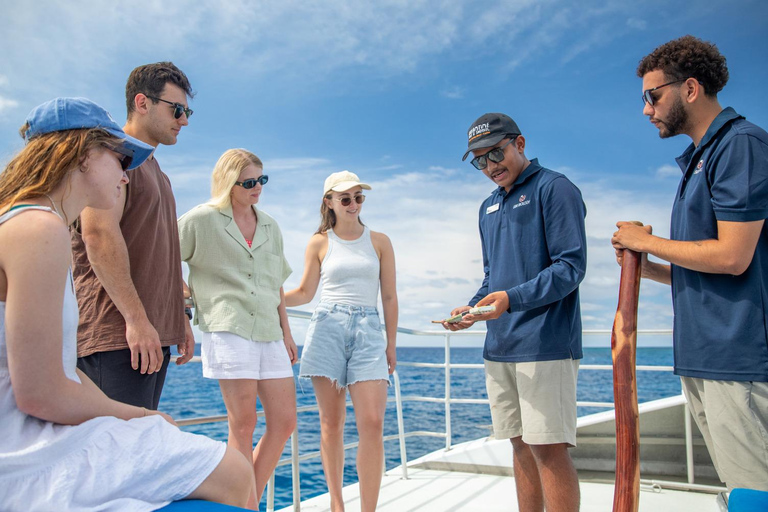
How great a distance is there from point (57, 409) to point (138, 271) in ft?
3.14

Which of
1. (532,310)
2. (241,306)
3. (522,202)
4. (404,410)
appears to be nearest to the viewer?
(532,310)

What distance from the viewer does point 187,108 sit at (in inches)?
92.0

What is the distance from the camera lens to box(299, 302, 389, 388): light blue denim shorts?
9.21 ft

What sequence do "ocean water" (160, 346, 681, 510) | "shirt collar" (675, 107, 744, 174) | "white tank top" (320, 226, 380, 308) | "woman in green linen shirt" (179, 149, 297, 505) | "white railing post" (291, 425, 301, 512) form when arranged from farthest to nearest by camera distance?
"ocean water" (160, 346, 681, 510)
"white railing post" (291, 425, 301, 512)
"white tank top" (320, 226, 380, 308)
"woman in green linen shirt" (179, 149, 297, 505)
"shirt collar" (675, 107, 744, 174)

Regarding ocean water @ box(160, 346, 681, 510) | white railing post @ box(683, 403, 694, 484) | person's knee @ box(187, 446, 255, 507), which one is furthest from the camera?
ocean water @ box(160, 346, 681, 510)

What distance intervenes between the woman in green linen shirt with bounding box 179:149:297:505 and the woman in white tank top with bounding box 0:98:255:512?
1186mm

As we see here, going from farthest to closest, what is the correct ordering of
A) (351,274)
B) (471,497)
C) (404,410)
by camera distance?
(404,410) < (471,497) < (351,274)

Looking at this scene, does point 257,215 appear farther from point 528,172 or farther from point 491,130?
point 528,172

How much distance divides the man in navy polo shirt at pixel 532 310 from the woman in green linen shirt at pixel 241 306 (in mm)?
833

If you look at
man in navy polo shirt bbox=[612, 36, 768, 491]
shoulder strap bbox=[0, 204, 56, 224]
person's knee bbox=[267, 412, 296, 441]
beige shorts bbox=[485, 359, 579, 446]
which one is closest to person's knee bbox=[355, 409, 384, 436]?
person's knee bbox=[267, 412, 296, 441]

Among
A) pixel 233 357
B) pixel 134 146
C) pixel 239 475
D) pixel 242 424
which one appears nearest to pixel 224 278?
pixel 233 357

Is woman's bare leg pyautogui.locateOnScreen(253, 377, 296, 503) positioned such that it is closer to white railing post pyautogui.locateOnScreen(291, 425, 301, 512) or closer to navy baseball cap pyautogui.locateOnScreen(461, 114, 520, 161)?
white railing post pyautogui.locateOnScreen(291, 425, 301, 512)

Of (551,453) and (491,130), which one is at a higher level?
(491,130)

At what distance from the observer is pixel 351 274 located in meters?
2.97
